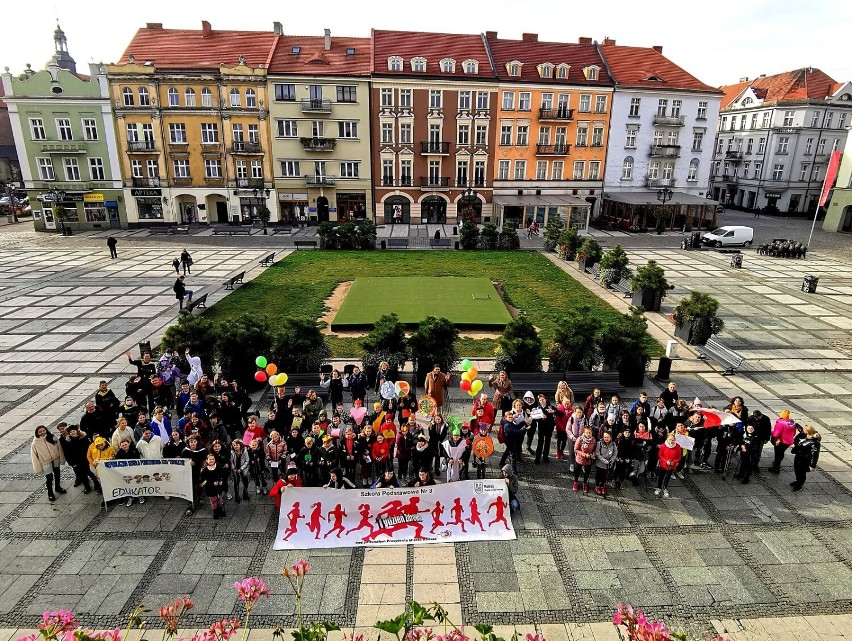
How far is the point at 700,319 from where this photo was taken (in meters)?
19.1

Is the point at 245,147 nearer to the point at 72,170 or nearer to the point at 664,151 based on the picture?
the point at 72,170

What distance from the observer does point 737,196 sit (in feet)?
214

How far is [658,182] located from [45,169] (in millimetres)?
→ 53827

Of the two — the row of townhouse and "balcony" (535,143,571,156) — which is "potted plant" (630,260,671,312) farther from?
"balcony" (535,143,571,156)

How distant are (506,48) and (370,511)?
48.4 metres

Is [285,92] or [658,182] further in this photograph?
[658,182]

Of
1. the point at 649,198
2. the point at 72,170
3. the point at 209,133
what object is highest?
the point at 209,133

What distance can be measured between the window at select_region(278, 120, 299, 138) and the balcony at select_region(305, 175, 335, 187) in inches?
145

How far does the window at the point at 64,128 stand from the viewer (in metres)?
44.2

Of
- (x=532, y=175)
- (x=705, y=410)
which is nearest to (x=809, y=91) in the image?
(x=532, y=175)

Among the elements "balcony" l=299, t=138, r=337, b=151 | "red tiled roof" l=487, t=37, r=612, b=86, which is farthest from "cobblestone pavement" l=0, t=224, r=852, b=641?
"red tiled roof" l=487, t=37, r=612, b=86

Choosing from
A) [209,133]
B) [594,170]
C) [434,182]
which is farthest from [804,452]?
[209,133]

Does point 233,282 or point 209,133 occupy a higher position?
point 209,133

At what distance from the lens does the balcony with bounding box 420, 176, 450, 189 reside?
47.6 metres
